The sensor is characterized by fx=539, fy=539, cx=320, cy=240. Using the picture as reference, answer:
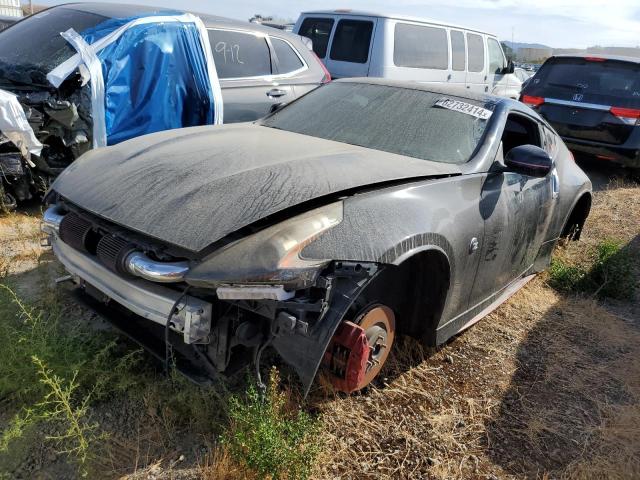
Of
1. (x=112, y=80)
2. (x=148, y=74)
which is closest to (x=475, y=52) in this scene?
(x=148, y=74)

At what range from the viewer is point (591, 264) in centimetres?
484

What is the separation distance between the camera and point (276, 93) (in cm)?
566

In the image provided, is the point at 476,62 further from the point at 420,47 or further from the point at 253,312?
the point at 253,312

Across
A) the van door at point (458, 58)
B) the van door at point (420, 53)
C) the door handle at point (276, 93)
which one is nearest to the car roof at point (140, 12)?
the door handle at point (276, 93)

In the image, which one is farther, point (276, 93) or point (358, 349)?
point (276, 93)

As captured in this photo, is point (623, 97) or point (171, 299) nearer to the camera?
point (171, 299)

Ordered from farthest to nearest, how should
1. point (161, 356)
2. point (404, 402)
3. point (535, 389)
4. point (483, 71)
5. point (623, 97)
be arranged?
point (483, 71) → point (623, 97) → point (535, 389) → point (404, 402) → point (161, 356)

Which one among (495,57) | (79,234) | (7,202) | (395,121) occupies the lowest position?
(7,202)

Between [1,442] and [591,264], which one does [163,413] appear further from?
[591,264]

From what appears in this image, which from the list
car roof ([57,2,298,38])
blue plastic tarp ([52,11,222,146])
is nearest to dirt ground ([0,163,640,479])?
blue plastic tarp ([52,11,222,146])

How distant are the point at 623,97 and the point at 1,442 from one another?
310 inches

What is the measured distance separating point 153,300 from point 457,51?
28.8ft

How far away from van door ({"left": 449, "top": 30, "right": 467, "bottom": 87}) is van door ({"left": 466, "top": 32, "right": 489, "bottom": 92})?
16cm

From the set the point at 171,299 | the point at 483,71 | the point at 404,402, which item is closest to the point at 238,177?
the point at 171,299
